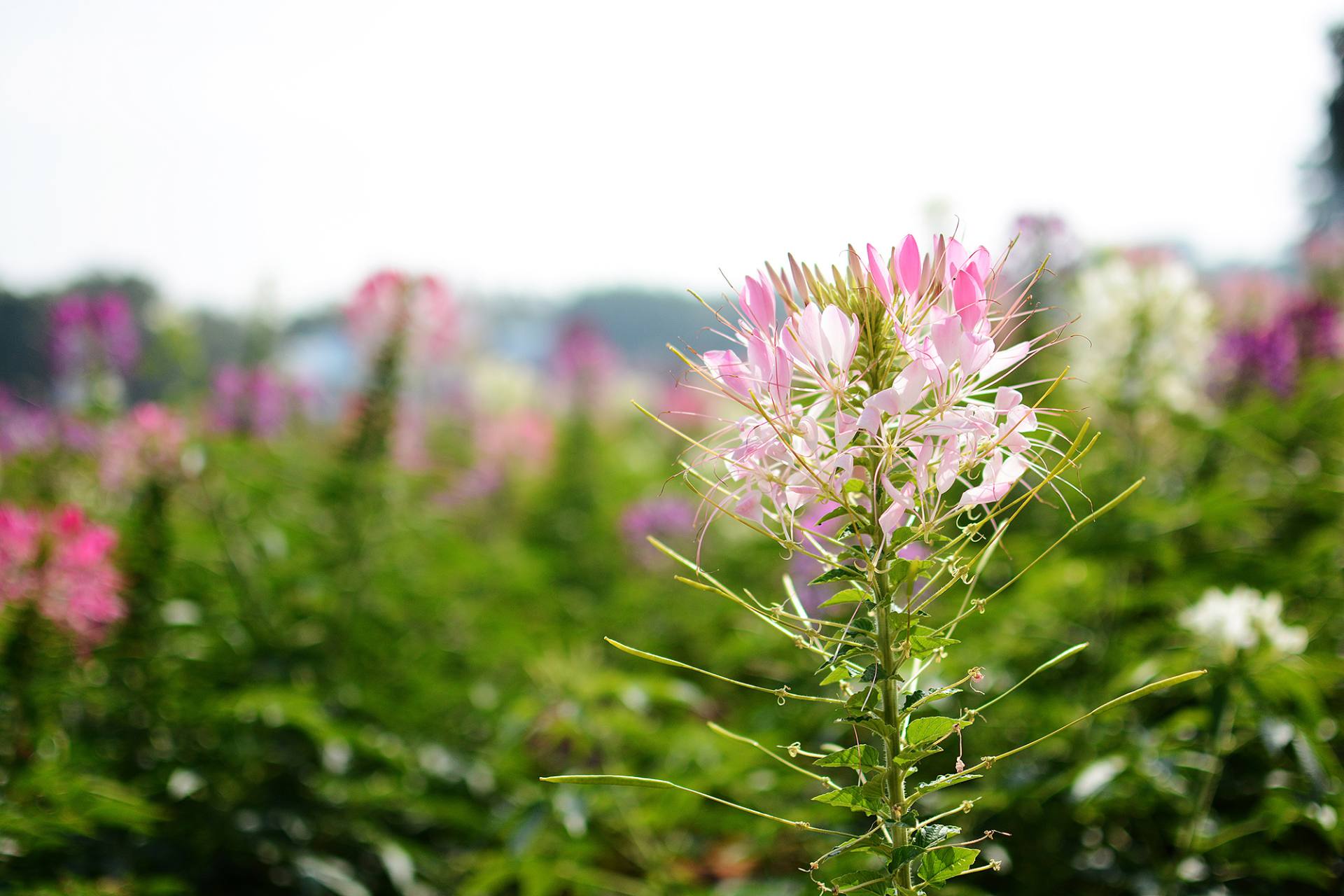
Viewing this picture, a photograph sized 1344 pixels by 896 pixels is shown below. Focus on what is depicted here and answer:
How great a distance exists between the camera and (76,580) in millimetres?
1835

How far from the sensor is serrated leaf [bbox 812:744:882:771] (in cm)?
67

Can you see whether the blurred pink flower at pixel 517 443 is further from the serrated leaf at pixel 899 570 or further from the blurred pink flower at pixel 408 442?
the serrated leaf at pixel 899 570

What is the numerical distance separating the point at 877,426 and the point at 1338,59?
361 cm

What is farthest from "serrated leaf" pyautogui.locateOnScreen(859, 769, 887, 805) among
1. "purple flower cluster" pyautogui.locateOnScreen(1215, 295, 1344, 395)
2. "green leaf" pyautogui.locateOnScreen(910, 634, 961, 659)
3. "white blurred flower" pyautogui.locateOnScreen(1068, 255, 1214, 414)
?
"purple flower cluster" pyautogui.locateOnScreen(1215, 295, 1344, 395)

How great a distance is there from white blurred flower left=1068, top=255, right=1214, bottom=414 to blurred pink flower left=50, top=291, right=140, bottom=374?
397 cm

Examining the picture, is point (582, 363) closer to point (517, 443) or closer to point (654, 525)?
point (517, 443)

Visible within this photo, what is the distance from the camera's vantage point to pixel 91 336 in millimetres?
3398

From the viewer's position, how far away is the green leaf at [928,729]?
0.66 metres

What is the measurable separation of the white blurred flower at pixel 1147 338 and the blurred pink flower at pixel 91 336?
3969 mm

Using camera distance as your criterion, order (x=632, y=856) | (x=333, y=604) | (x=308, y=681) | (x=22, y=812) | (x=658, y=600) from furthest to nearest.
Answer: (x=658, y=600), (x=333, y=604), (x=308, y=681), (x=632, y=856), (x=22, y=812)

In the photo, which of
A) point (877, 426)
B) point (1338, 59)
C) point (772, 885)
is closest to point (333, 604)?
point (772, 885)

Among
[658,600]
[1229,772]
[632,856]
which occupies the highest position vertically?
[1229,772]

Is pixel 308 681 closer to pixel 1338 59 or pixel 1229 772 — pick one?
pixel 1229 772

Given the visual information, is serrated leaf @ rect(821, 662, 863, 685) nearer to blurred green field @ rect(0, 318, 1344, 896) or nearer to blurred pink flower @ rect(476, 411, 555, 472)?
blurred green field @ rect(0, 318, 1344, 896)
